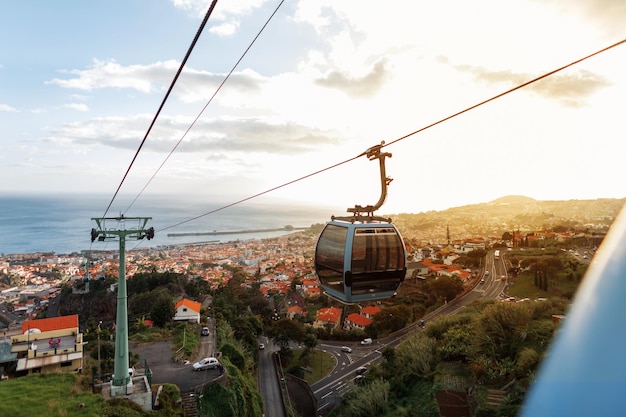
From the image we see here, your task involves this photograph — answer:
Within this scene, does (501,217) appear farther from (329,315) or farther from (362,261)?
(362,261)

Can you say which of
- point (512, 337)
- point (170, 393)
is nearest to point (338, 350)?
point (512, 337)

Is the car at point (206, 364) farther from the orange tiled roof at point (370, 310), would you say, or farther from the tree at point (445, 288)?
the tree at point (445, 288)

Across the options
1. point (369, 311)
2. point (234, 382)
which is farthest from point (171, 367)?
point (369, 311)

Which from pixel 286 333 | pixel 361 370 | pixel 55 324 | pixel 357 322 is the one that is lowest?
pixel 361 370

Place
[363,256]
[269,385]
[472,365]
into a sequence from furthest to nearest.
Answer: [269,385] < [472,365] < [363,256]

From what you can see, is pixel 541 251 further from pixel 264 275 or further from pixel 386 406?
pixel 264 275

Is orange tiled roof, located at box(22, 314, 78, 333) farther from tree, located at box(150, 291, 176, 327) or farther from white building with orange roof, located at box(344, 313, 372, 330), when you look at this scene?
white building with orange roof, located at box(344, 313, 372, 330)
